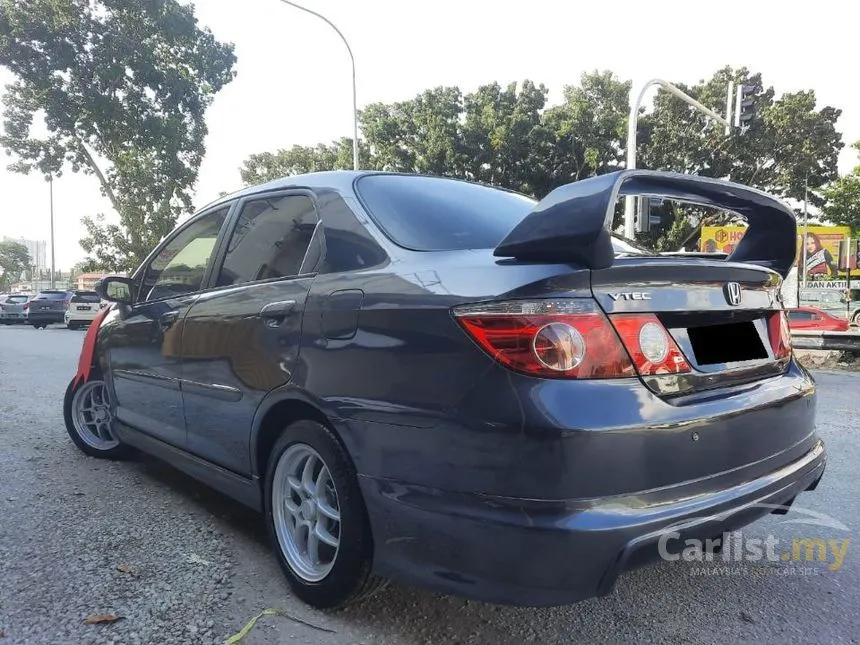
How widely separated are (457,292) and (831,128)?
3009cm

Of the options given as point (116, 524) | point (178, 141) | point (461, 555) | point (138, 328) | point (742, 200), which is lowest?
point (116, 524)

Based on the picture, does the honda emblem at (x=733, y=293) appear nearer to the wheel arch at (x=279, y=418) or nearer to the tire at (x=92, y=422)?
the wheel arch at (x=279, y=418)

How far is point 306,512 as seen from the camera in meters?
2.40

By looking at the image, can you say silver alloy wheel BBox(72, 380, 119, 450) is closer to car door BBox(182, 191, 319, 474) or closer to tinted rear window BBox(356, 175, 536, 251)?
car door BBox(182, 191, 319, 474)

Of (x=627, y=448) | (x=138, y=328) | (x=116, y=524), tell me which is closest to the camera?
(x=627, y=448)

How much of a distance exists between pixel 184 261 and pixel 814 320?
1604 cm

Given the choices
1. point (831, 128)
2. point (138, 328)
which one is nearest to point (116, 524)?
point (138, 328)

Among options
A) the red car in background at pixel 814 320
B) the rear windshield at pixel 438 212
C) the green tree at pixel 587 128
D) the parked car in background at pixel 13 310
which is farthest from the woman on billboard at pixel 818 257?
the parked car in background at pixel 13 310

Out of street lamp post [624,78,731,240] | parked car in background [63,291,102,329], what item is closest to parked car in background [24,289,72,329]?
parked car in background [63,291,102,329]

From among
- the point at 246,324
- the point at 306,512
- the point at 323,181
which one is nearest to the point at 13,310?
the point at 246,324

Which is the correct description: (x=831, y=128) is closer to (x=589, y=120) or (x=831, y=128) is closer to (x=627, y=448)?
(x=589, y=120)

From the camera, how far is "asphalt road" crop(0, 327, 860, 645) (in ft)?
7.07

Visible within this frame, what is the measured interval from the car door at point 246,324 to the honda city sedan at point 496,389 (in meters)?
0.01

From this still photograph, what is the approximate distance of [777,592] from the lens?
2.43 m
